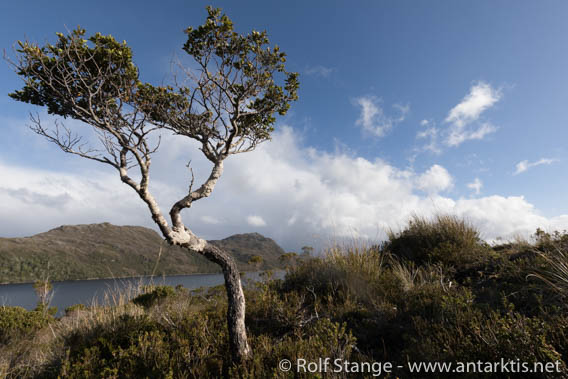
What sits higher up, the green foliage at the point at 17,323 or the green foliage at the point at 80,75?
the green foliage at the point at 80,75

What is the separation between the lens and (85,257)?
139625mm

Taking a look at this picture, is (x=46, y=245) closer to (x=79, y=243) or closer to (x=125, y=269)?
(x=79, y=243)

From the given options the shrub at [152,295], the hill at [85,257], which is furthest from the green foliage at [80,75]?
the hill at [85,257]

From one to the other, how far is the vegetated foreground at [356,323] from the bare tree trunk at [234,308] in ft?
0.69

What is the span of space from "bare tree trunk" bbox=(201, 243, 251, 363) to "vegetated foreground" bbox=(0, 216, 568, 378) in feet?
0.69

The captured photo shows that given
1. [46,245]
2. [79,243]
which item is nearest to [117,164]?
[46,245]

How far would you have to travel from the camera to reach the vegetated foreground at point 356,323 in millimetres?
3332

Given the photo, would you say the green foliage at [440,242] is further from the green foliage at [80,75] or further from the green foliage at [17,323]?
the green foliage at [17,323]

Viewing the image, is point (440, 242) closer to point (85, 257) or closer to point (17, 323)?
point (17, 323)

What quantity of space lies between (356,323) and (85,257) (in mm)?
179289

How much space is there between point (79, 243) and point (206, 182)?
205m

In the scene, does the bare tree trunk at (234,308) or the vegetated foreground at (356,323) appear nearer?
the vegetated foreground at (356,323)

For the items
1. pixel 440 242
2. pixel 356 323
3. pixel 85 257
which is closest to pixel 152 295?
pixel 356 323

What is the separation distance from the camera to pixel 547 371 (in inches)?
101
